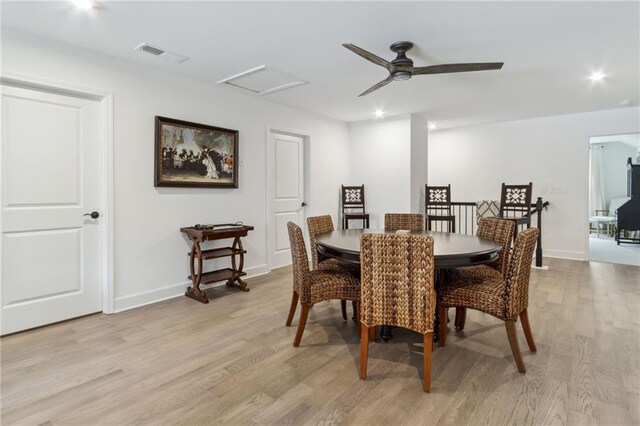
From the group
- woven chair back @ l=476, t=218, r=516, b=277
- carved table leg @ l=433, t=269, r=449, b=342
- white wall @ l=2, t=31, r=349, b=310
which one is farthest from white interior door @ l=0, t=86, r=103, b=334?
woven chair back @ l=476, t=218, r=516, b=277

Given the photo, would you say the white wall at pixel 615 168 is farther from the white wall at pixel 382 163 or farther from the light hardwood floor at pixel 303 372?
the light hardwood floor at pixel 303 372

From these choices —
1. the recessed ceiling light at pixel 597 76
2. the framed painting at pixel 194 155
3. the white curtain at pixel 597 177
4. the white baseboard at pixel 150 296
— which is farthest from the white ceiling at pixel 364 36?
the white curtain at pixel 597 177

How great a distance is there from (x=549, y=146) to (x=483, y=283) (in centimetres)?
456

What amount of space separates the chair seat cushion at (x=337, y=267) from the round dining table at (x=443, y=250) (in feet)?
0.80

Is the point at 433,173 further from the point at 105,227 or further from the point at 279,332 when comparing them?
the point at 105,227

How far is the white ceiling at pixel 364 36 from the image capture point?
7.51ft

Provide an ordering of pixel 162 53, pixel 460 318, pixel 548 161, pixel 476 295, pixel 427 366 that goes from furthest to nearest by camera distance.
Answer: pixel 548 161 < pixel 162 53 < pixel 460 318 < pixel 476 295 < pixel 427 366

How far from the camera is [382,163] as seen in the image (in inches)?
222

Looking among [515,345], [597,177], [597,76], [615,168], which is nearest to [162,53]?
[515,345]

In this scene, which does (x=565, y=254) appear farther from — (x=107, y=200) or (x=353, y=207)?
(x=107, y=200)

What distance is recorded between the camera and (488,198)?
6.24 meters

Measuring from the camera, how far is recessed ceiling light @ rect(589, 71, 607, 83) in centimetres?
349

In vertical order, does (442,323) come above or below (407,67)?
below

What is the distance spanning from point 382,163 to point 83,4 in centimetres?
434
